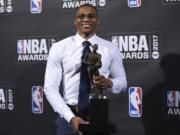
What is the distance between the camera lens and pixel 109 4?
3.36 metres

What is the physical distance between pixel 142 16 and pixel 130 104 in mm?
637

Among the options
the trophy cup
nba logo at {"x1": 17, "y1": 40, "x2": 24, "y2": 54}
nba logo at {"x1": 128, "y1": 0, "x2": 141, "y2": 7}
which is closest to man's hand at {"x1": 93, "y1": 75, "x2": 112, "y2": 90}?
the trophy cup

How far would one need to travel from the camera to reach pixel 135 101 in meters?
3.28

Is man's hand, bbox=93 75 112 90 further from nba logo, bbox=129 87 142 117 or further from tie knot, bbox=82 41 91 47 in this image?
nba logo, bbox=129 87 142 117

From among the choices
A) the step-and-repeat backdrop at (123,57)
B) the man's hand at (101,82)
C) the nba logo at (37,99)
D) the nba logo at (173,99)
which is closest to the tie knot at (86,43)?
the man's hand at (101,82)

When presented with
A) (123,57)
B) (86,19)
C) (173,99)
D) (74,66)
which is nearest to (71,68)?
(74,66)

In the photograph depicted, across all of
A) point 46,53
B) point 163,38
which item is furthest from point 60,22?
point 163,38

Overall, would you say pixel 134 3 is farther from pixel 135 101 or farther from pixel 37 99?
pixel 37 99

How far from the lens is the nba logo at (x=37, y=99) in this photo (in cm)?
357

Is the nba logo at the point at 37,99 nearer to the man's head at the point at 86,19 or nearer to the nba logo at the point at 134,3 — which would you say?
the nba logo at the point at 134,3

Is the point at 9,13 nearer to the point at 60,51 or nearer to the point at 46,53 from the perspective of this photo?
the point at 46,53

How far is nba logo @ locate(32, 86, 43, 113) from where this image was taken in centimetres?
357

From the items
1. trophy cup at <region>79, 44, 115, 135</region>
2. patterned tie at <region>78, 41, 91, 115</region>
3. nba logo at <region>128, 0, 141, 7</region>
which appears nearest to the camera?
trophy cup at <region>79, 44, 115, 135</region>

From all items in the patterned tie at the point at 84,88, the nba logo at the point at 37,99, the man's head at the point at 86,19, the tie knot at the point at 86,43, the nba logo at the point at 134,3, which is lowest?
the nba logo at the point at 37,99
